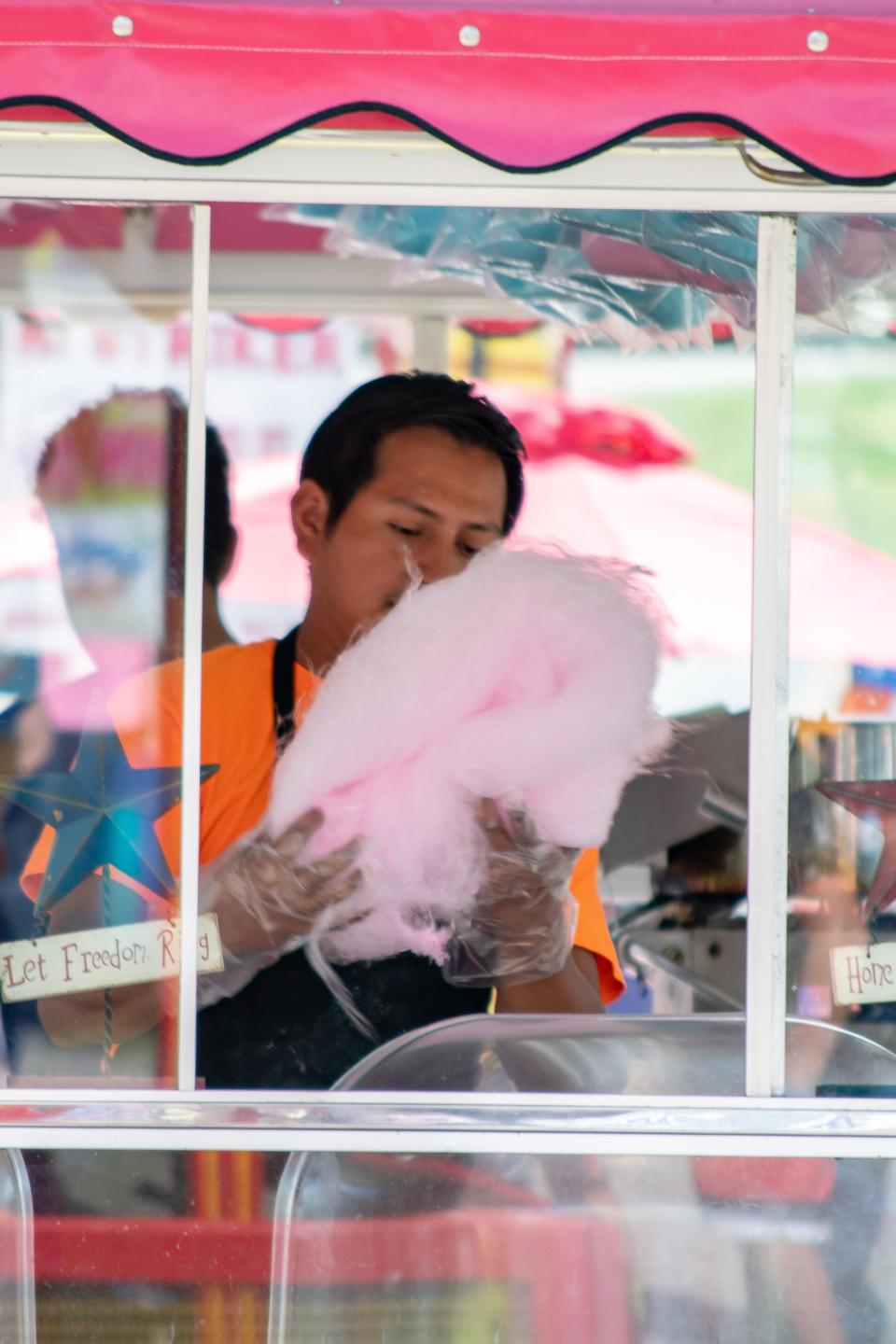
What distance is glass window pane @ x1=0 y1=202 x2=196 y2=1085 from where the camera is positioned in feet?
5.30

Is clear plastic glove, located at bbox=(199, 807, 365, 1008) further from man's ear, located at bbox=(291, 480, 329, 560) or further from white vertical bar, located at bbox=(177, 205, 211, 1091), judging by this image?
man's ear, located at bbox=(291, 480, 329, 560)

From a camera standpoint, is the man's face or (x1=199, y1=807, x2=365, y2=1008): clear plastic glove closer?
(x1=199, y1=807, x2=365, y2=1008): clear plastic glove

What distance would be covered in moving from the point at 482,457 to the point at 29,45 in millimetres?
936

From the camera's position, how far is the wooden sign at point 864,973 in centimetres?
166

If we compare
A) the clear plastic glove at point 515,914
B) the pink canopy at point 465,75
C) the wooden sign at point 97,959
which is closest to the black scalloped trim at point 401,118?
the pink canopy at point 465,75

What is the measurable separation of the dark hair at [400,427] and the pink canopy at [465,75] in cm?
80

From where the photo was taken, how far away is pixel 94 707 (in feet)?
5.48

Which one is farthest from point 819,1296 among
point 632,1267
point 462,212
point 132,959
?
point 462,212

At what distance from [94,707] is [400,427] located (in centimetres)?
74

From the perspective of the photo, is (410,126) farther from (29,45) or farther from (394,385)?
(394,385)

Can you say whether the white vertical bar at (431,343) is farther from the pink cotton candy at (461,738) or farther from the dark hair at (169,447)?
the pink cotton candy at (461,738)

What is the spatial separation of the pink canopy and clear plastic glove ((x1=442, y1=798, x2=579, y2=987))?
72 cm

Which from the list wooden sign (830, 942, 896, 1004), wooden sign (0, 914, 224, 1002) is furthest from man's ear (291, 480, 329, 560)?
wooden sign (830, 942, 896, 1004)

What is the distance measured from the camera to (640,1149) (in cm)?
153
